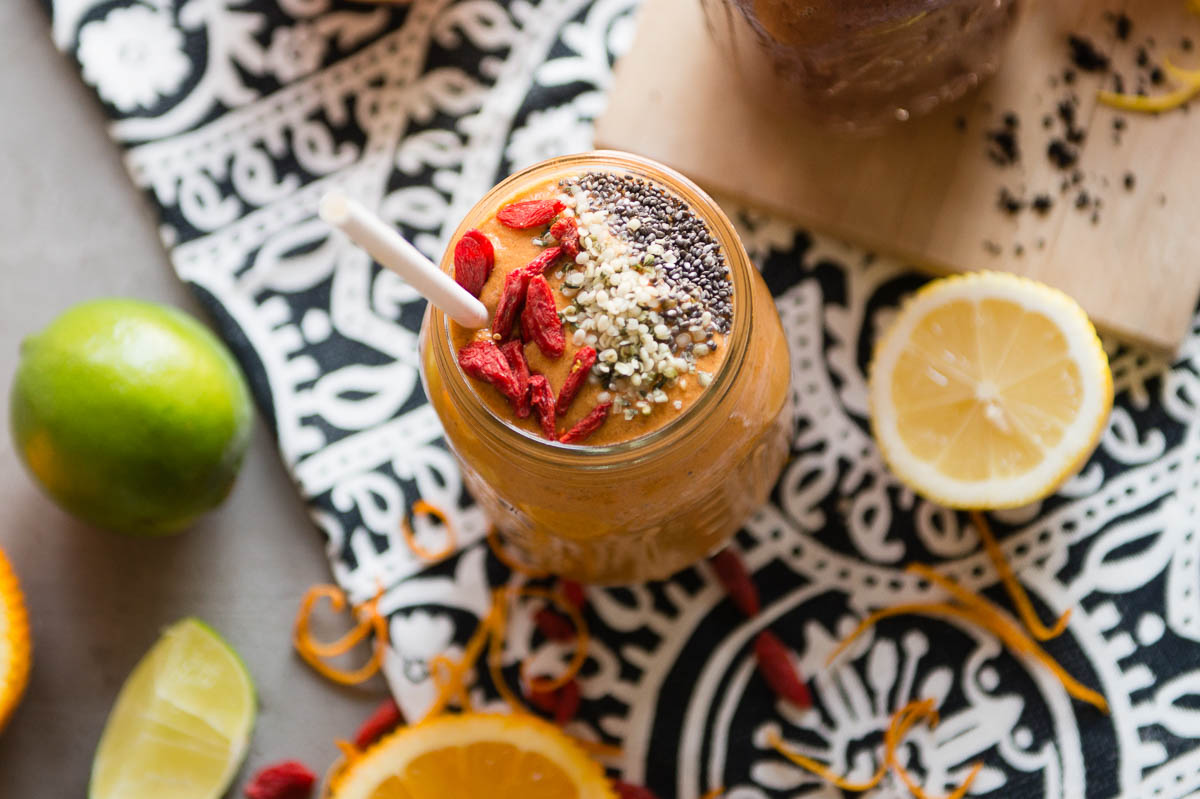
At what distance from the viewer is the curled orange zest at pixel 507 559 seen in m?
1.19

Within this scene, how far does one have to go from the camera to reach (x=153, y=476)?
1.08 m

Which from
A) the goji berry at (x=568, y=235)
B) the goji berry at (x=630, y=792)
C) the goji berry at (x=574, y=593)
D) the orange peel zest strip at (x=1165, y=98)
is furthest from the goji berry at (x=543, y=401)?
the orange peel zest strip at (x=1165, y=98)

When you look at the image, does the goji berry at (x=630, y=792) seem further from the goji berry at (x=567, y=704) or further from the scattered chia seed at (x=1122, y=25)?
the scattered chia seed at (x=1122, y=25)

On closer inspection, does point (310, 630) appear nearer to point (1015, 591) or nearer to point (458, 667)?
point (458, 667)

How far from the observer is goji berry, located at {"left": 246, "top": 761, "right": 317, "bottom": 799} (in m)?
1.16

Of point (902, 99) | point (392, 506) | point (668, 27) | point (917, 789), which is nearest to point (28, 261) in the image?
point (392, 506)

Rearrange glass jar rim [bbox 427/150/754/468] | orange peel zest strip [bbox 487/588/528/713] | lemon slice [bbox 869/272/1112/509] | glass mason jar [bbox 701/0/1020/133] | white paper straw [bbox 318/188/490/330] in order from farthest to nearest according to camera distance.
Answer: orange peel zest strip [bbox 487/588/528/713]
lemon slice [bbox 869/272/1112/509]
glass mason jar [bbox 701/0/1020/133]
glass jar rim [bbox 427/150/754/468]
white paper straw [bbox 318/188/490/330]

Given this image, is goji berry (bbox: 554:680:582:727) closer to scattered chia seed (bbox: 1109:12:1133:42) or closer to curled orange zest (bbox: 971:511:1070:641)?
curled orange zest (bbox: 971:511:1070:641)

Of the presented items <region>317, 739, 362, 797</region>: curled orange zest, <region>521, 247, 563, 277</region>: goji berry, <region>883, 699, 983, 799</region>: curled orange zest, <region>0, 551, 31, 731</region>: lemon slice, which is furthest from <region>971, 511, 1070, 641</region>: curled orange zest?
<region>0, 551, 31, 731</region>: lemon slice

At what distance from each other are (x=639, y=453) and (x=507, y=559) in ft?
1.39

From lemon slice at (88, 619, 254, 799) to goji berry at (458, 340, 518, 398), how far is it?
556 millimetres

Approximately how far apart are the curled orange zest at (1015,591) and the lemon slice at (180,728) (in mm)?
823

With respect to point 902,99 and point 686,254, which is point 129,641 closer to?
point 686,254

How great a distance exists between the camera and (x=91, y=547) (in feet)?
4.08
